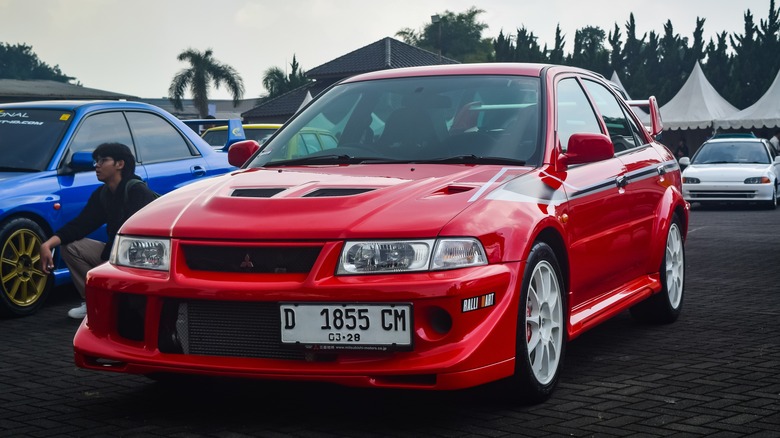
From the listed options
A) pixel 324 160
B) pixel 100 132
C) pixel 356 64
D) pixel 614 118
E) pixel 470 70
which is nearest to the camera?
pixel 324 160

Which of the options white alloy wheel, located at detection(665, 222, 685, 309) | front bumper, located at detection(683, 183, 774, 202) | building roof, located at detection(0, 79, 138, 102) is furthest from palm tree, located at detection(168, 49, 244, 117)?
white alloy wheel, located at detection(665, 222, 685, 309)

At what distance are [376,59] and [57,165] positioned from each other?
70.6 metres

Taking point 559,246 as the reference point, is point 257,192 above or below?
above

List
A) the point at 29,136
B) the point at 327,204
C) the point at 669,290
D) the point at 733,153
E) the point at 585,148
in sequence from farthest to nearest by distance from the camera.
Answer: the point at 733,153 < the point at 29,136 < the point at 669,290 < the point at 585,148 < the point at 327,204

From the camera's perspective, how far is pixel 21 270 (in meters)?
8.46

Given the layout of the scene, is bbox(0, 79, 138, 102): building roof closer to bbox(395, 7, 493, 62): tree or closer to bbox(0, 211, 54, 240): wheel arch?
bbox(395, 7, 493, 62): tree

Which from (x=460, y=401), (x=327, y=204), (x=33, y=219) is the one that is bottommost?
Result: (x=460, y=401)

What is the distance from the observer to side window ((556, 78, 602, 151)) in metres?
6.01

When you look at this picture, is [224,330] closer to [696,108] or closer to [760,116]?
[760,116]

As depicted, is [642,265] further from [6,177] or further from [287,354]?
[6,177]

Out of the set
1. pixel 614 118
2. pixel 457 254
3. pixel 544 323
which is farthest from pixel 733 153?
pixel 457 254

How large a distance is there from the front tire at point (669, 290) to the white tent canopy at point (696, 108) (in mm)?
33054

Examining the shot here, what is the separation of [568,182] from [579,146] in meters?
0.19

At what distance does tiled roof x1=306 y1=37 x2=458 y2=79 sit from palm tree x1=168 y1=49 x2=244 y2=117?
363 inches
